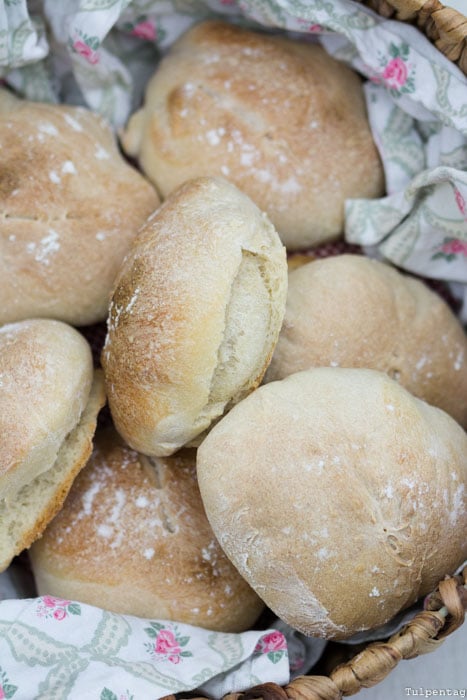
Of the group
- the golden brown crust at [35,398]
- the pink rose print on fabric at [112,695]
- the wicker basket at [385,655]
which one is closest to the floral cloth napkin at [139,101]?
the pink rose print on fabric at [112,695]

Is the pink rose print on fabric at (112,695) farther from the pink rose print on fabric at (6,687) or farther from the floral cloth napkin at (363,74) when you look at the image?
the floral cloth napkin at (363,74)

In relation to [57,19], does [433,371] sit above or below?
below

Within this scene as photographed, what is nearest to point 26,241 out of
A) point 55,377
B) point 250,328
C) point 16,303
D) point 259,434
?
point 16,303

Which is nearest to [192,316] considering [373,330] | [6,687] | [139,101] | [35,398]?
[35,398]

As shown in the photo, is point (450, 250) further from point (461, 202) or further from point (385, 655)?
point (385, 655)

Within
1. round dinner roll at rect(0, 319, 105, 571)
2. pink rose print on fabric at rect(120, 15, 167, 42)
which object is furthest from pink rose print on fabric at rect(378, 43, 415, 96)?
round dinner roll at rect(0, 319, 105, 571)

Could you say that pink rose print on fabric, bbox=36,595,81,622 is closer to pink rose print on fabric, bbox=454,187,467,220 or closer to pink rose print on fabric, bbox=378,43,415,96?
pink rose print on fabric, bbox=454,187,467,220

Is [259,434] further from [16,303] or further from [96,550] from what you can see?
[16,303]
